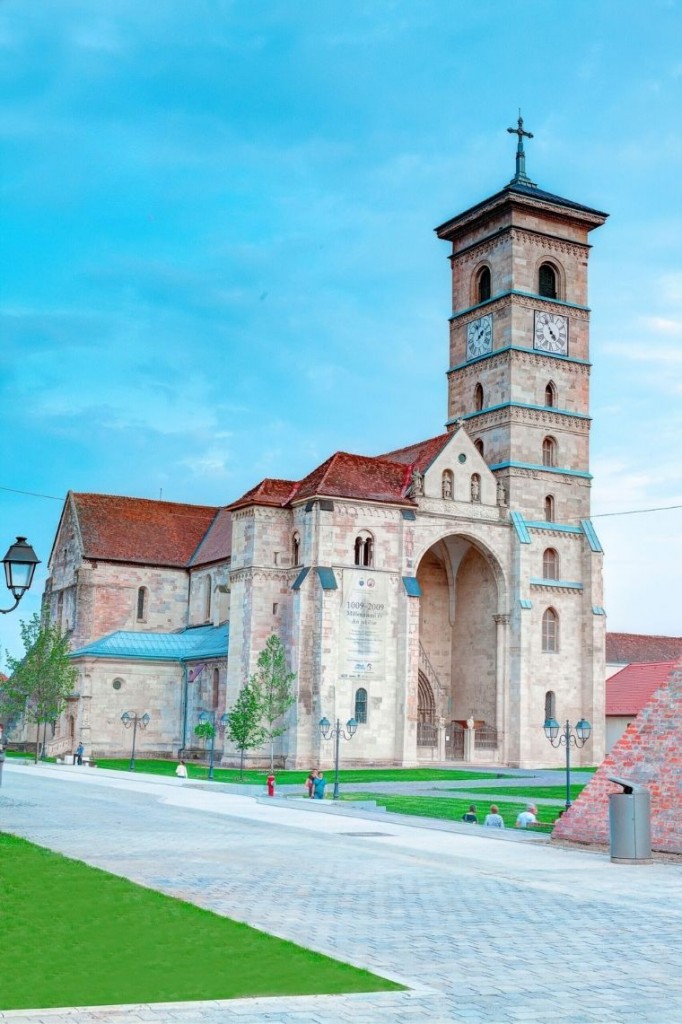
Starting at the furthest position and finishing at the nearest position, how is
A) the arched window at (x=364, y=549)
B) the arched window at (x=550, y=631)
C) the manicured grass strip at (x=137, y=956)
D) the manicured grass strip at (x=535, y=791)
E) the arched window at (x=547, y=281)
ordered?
the arched window at (x=547, y=281), the arched window at (x=550, y=631), the arched window at (x=364, y=549), the manicured grass strip at (x=535, y=791), the manicured grass strip at (x=137, y=956)

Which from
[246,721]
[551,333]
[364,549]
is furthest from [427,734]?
[551,333]

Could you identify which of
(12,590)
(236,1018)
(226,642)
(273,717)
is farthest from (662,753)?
(226,642)

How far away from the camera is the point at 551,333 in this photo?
67.2 metres

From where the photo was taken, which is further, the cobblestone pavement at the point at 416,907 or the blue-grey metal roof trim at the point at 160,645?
the blue-grey metal roof trim at the point at 160,645

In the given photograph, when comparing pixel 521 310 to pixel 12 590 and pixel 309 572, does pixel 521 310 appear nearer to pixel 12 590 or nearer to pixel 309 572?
pixel 309 572

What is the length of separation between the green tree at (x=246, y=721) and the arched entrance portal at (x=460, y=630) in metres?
14.9

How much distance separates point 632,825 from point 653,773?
1.50 m

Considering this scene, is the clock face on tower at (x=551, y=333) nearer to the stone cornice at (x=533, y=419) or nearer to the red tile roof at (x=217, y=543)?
the stone cornice at (x=533, y=419)

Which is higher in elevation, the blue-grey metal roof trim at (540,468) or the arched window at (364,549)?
the blue-grey metal roof trim at (540,468)

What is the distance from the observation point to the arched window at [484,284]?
226ft

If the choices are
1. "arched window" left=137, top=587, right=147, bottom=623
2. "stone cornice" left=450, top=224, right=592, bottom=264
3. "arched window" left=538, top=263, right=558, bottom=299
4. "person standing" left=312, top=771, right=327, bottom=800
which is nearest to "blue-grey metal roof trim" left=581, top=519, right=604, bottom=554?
"arched window" left=538, top=263, right=558, bottom=299

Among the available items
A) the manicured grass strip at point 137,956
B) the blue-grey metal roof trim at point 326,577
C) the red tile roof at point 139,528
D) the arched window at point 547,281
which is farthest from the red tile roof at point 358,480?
the manicured grass strip at point 137,956

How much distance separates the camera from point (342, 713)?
184 feet

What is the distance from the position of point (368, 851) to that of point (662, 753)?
17.3 ft
